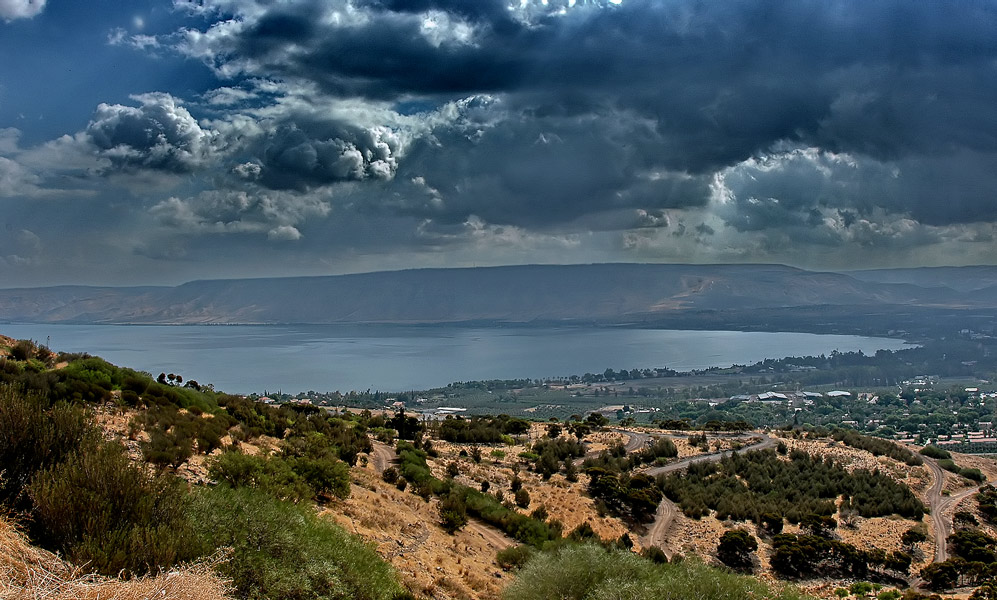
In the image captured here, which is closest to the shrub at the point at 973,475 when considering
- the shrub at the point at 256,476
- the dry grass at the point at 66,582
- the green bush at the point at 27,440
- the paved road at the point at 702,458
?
the paved road at the point at 702,458

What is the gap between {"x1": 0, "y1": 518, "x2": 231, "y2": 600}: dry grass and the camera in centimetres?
451

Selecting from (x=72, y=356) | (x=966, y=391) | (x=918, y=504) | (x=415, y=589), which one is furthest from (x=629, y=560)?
(x=966, y=391)

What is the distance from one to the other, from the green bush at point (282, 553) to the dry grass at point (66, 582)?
53.6 inches

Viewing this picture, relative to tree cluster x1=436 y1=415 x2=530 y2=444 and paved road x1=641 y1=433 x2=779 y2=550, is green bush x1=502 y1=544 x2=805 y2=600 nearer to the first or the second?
paved road x1=641 y1=433 x2=779 y2=550

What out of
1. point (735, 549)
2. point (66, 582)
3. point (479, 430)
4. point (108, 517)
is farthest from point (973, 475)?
point (66, 582)

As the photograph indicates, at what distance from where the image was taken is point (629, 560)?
10.2m

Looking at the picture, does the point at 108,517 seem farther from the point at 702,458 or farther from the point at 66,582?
the point at 702,458

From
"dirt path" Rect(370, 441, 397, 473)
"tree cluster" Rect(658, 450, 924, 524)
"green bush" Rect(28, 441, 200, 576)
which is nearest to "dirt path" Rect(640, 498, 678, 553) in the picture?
"tree cluster" Rect(658, 450, 924, 524)

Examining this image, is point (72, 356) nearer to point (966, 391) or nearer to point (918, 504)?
point (918, 504)

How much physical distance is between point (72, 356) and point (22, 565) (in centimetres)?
1630

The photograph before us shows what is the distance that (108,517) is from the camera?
6.21 m

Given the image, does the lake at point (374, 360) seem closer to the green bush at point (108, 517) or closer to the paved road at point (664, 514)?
the paved road at point (664, 514)

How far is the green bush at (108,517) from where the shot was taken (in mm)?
5832

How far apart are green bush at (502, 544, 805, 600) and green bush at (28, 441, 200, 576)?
530cm
